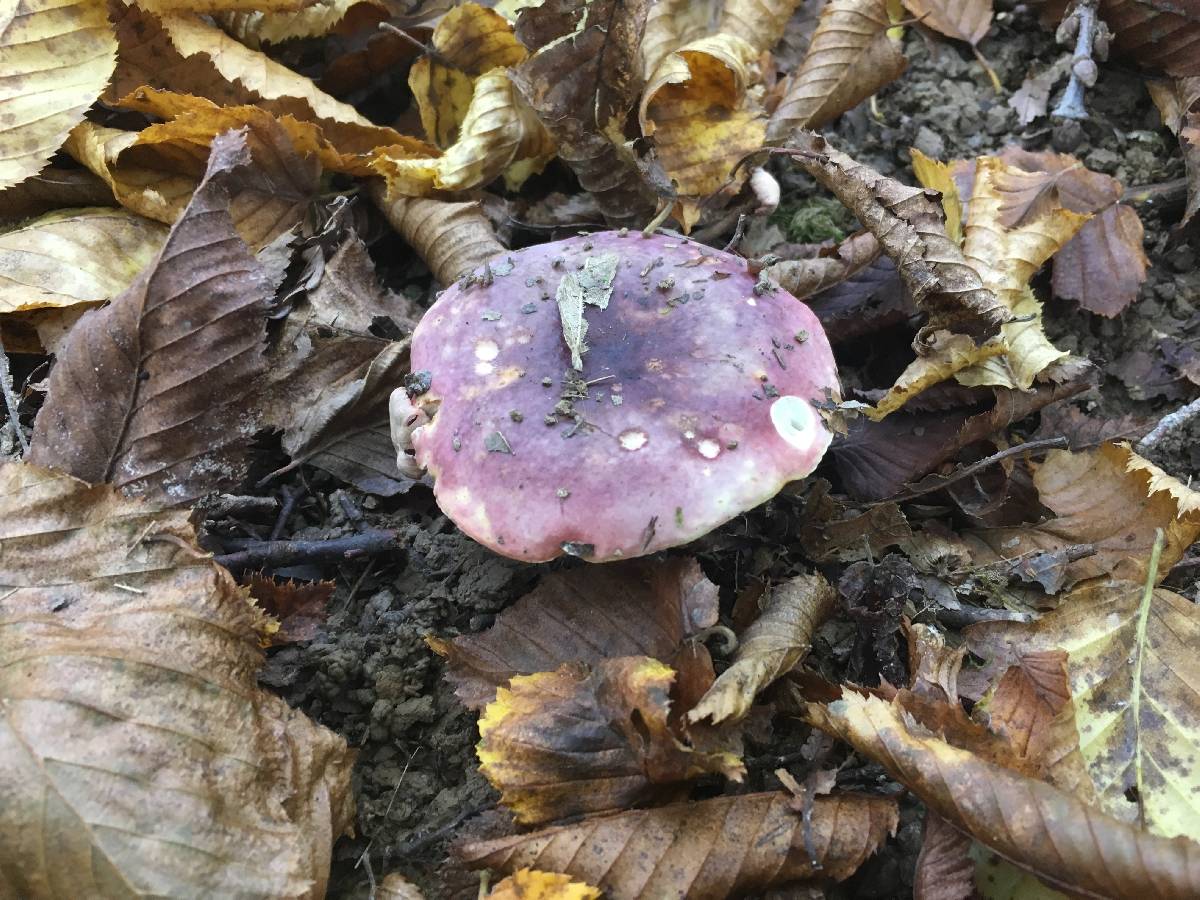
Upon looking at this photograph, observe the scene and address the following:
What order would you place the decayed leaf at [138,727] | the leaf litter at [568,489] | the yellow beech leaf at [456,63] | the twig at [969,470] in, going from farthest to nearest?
the yellow beech leaf at [456,63], the twig at [969,470], the leaf litter at [568,489], the decayed leaf at [138,727]

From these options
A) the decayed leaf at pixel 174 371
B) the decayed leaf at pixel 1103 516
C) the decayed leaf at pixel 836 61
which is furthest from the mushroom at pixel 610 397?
the decayed leaf at pixel 836 61

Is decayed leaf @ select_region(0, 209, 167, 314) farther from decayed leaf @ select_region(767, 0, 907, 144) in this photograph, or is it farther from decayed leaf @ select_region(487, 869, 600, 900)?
decayed leaf @ select_region(767, 0, 907, 144)

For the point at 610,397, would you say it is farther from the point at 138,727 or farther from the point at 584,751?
the point at 138,727

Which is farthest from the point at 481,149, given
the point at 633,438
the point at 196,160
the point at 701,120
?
the point at 633,438

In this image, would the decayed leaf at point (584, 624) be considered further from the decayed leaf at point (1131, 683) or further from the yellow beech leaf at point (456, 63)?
the yellow beech leaf at point (456, 63)

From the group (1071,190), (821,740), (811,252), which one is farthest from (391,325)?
(1071,190)

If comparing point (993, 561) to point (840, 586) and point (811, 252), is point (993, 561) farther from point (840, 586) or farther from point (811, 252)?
point (811, 252)
